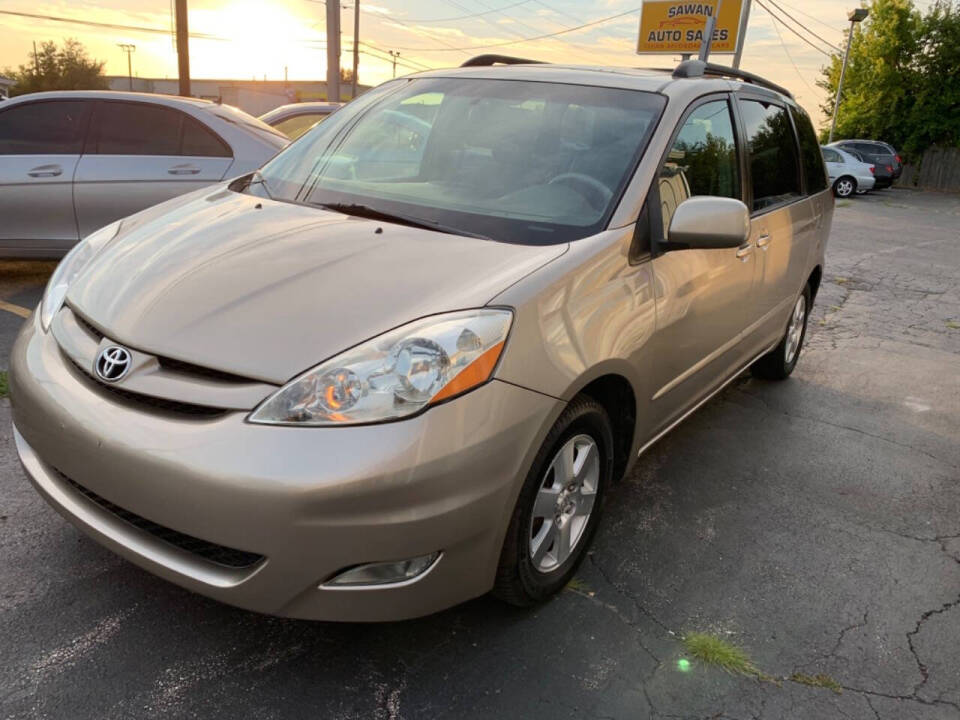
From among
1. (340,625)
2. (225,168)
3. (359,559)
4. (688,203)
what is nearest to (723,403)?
(688,203)

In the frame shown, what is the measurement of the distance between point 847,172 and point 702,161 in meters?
22.6

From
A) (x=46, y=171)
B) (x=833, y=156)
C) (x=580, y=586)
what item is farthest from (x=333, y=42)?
(x=580, y=586)

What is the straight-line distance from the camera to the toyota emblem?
7.07 feet

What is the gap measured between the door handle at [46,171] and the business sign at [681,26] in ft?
87.6

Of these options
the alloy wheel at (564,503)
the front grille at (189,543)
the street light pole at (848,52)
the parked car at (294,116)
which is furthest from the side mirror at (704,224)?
the street light pole at (848,52)

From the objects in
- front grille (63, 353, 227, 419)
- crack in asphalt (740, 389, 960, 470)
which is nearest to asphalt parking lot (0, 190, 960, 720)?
crack in asphalt (740, 389, 960, 470)

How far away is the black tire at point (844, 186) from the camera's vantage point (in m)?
23.5

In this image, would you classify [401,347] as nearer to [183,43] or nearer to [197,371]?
[197,371]

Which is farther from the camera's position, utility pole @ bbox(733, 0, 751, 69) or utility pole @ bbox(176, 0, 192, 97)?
utility pole @ bbox(733, 0, 751, 69)

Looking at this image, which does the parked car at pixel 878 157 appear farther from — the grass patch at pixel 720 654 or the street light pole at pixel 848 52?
the grass patch at pixel 720 654

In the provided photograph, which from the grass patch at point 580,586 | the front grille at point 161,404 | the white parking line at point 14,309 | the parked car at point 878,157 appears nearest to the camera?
the front grille at point 161,404

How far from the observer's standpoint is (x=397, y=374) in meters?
2.06

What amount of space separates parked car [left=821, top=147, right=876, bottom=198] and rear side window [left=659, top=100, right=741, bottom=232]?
2186cm

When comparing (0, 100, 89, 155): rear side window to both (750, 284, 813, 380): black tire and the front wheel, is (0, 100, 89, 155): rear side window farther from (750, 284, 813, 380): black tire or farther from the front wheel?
the front wheel
